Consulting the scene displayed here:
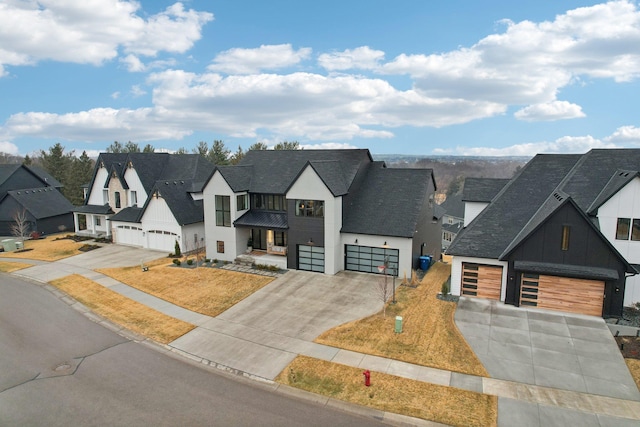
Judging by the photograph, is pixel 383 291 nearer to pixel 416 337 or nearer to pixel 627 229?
pixel 416 337

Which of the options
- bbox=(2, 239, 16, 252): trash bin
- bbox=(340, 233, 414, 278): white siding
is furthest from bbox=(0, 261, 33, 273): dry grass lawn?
bbox=(340, 233, 414, 278): white siding

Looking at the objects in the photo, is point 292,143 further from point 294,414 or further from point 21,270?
point 294,414

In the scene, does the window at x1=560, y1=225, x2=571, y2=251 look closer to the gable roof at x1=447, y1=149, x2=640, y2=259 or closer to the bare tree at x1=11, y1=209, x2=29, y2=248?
the gable roof at x1=447, y1=149, x2=640, y2=259

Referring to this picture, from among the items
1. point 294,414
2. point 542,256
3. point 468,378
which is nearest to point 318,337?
point 294,414

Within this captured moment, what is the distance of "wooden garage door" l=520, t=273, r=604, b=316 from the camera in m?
21.2

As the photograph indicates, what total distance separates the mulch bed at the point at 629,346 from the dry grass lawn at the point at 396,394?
8257 millimetres

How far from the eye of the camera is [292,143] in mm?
88438

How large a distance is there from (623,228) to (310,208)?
67.9ft

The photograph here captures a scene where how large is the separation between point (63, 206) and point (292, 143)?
161 feet

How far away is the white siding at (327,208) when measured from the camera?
29484mm

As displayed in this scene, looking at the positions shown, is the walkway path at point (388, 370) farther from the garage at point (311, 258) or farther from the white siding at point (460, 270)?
the garage at point (311, 258)

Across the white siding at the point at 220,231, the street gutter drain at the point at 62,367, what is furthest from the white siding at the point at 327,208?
the street gutter drain at the point at 62,367

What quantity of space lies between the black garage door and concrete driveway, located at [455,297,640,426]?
691 cm

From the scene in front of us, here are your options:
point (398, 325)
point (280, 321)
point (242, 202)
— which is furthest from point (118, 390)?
point (242, 202)
